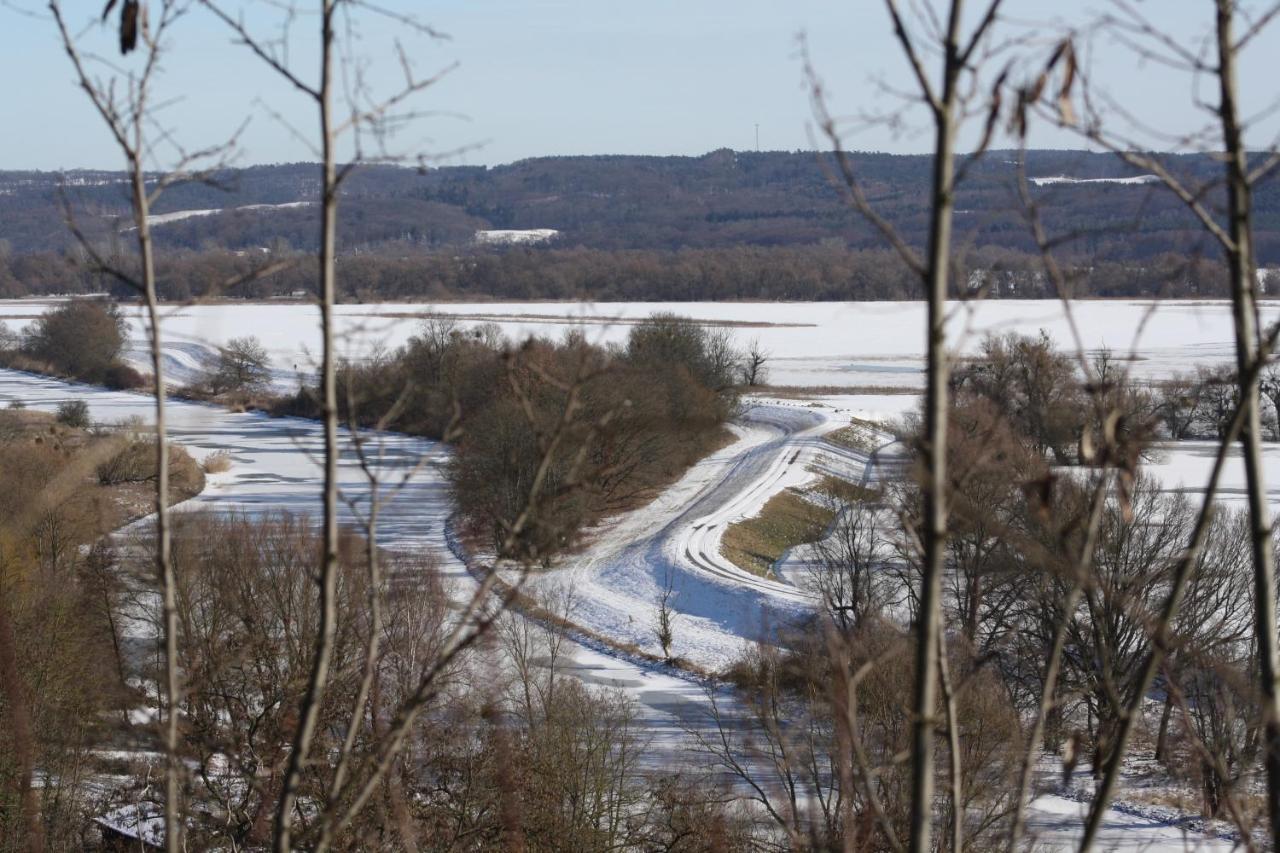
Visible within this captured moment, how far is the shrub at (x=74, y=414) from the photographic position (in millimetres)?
50194

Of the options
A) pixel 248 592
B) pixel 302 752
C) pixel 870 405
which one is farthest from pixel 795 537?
pixel 302 752

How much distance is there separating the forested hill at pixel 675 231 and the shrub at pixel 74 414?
20.9ft

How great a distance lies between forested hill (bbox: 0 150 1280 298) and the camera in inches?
142

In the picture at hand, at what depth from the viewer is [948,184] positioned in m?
2.50

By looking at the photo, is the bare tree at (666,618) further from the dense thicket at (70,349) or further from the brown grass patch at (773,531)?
the dense thicket at (70,349)

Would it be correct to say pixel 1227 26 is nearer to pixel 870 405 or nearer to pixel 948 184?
pixel 948 184

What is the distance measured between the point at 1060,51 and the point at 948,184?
0.84m

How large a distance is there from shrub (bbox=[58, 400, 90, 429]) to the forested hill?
6378 mm

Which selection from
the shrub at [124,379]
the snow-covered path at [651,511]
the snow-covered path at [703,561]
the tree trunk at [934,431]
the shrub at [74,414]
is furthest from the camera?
the shrub at [124,379]

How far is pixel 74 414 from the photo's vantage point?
52.7 metres

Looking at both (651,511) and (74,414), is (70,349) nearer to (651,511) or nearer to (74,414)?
(74,414)

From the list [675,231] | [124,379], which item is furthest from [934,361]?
[675,231]

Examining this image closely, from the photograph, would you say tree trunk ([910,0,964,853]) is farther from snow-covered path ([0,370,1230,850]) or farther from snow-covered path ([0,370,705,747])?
snow-covered path ([0,370,1230,850])

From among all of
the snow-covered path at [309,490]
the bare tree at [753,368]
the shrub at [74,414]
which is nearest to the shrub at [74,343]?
the snow-covered path at [309,490]
